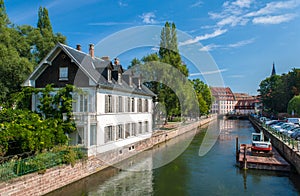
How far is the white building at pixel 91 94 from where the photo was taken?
784 inches

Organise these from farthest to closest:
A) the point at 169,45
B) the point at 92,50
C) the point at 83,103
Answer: the point at 169,45 < the point at 92,50 < the point at 83,103

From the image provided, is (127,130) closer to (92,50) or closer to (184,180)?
(92,50)

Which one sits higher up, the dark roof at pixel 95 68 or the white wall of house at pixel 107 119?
the dark roof at pixel 95 68

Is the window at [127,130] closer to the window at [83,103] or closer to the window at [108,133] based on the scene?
the window at [108,133]

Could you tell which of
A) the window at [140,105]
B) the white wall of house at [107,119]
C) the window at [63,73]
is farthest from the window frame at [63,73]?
the window at [140,105]

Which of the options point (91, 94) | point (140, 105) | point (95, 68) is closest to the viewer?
point (91, 94)

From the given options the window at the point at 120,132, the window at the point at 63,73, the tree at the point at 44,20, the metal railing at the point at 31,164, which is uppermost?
the tree at the point at 44,20

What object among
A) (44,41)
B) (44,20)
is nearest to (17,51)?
(44,41)

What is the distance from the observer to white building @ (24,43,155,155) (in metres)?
19.9

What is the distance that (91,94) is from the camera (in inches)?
791

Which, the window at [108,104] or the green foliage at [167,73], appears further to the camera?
the green foliage at [167,73]

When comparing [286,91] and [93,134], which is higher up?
[286,91]

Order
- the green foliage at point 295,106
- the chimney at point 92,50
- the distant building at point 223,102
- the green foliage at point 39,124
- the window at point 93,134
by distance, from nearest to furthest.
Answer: the green foliage at point 39,124 → the window at point 93,134 → the chimney at point 92,50 → the green foliage at point 295,106 → the distant building at point 223,102

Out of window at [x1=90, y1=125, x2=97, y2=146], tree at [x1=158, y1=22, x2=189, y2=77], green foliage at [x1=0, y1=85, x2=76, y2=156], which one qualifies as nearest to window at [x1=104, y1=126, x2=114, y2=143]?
window at [x1=90, y1=125, x2=97, y2=146]
